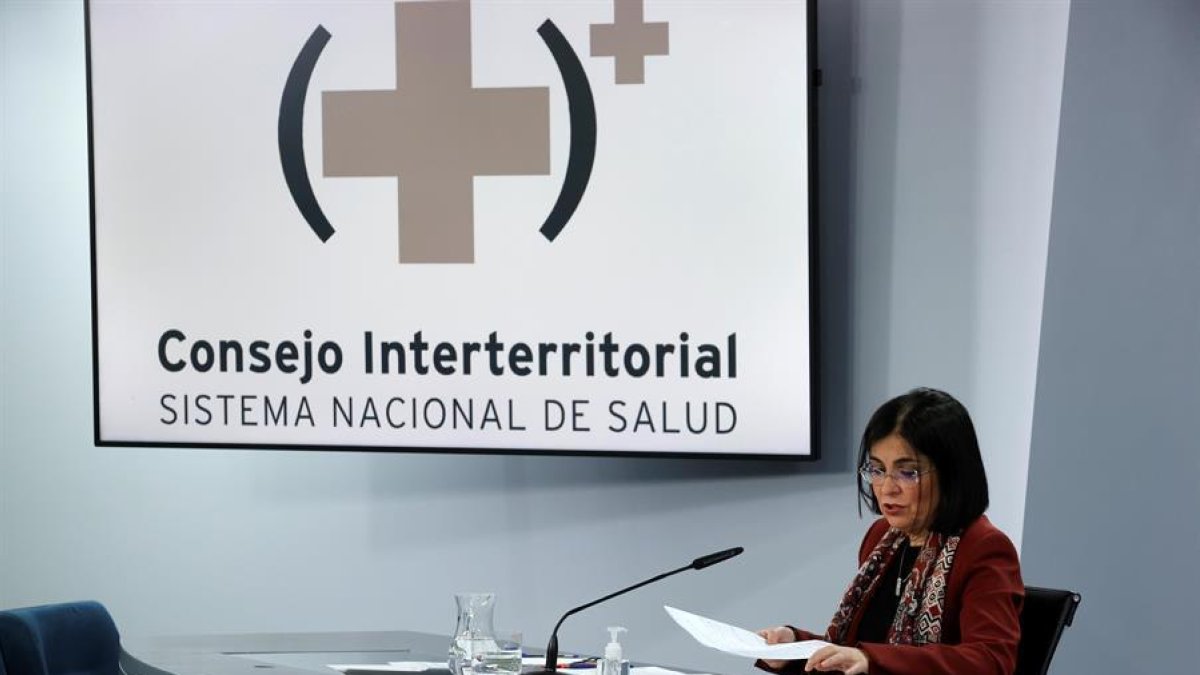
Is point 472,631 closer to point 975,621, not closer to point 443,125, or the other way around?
point 975,621

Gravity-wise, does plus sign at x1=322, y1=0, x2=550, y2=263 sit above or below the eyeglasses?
above

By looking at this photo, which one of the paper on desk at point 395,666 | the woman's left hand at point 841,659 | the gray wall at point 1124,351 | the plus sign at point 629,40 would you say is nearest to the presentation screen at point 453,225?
the plus sign at point 629,40

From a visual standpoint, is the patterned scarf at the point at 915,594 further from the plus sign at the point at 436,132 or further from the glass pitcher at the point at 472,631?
the plus sign at the point at 436,132

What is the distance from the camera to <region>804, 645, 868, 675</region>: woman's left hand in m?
2.13

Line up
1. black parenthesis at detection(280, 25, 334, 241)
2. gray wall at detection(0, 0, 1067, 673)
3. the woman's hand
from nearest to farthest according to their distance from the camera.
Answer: the woman's hand
gray wall at detection(0, 0, 1067, 673)
black parenthesis at detection(280, 25, 334, 241)

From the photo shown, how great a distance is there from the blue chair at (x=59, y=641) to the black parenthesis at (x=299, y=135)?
1.25 m

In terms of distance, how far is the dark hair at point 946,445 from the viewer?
2.26 m

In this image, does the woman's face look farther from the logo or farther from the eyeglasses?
the logo


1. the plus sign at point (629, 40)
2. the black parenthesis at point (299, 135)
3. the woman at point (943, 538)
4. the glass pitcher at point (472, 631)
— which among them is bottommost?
the glass pitcher at point (472, 631)

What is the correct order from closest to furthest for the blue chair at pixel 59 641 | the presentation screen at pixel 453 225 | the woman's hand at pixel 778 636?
the woman's hand at pixel 778 636
the blue chair at pixel 59 641
the presentation screen at pixel 453 225

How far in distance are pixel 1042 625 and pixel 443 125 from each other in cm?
213

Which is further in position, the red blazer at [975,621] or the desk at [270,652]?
the desk at [270,652]

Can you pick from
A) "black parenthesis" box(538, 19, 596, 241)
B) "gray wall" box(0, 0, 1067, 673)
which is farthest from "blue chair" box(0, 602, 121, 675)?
"black parenthesis" box(538, 19, 596, 241)

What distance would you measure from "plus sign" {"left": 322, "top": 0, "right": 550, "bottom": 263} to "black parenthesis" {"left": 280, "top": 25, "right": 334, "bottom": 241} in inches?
3.0
